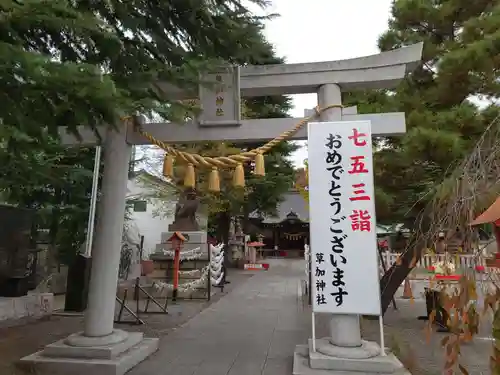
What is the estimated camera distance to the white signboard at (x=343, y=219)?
4477mm

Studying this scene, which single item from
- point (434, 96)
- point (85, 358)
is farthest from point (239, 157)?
point (434, 96)

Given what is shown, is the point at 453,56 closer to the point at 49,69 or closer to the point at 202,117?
the point at 202,117

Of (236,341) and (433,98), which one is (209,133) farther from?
(433,98)

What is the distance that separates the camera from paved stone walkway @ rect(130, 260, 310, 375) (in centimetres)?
495

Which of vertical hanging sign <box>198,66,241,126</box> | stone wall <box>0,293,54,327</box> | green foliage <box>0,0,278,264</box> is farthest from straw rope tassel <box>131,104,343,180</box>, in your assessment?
stone wall <box>0,293,54,327</box>

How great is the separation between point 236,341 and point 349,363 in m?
2.52

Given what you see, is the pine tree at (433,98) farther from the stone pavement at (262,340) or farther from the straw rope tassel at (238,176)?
the straw rope tassel at (238,176)

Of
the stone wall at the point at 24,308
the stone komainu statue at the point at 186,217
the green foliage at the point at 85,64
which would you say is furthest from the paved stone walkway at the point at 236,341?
the stone komainu statue at the point at 186,217

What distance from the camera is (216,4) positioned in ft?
18.5

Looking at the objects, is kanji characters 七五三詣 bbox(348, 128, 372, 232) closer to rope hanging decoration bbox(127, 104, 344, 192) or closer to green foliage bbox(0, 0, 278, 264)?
rope hanging decoration bbox(127, 104, 344, 192)

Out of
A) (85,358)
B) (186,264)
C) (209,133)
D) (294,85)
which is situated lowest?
(85,358)

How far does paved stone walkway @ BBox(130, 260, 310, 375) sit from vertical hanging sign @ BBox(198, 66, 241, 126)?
3305 millimetres

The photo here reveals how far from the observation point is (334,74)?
5.16 meters

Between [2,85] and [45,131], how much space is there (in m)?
0.91
